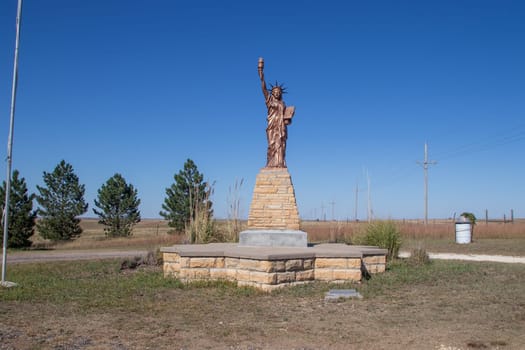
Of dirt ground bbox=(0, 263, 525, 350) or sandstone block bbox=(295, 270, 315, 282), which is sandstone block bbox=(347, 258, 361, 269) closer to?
sandstone block bbox=(295, 270, 315, 282)

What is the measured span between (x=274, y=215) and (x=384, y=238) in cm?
380

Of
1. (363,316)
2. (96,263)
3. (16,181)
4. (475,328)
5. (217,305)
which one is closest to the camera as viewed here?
(475,328)

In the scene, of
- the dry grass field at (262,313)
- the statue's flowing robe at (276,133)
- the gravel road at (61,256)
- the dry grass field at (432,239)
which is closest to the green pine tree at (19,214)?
the dry grass field at (432,239)

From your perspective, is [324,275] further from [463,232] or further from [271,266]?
[463,232]

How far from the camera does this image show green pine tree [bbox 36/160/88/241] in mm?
28109

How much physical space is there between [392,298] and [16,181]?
21.5 metres

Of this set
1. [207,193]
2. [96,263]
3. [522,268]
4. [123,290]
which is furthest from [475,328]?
[96,263]

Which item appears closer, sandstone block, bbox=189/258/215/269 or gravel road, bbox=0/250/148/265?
sandstone block, bbox=189/258/215/269

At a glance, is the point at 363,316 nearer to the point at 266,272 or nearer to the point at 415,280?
the point at 266,272

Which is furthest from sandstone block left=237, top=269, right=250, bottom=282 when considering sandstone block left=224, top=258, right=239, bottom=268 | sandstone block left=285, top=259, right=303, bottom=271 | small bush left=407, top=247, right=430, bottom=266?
small bush left=407, top=247, right=430, bottom=266

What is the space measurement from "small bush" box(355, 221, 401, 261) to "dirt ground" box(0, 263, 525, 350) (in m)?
4.22

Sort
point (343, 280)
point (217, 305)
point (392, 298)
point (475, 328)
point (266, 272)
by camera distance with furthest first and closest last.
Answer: point (343, 280)
point (266, 272)
point (392, 298)
point (217, 305)
point (475, 328)

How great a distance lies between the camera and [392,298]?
7879mm

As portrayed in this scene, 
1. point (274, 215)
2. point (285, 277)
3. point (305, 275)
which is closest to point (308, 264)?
point (305, 275)
